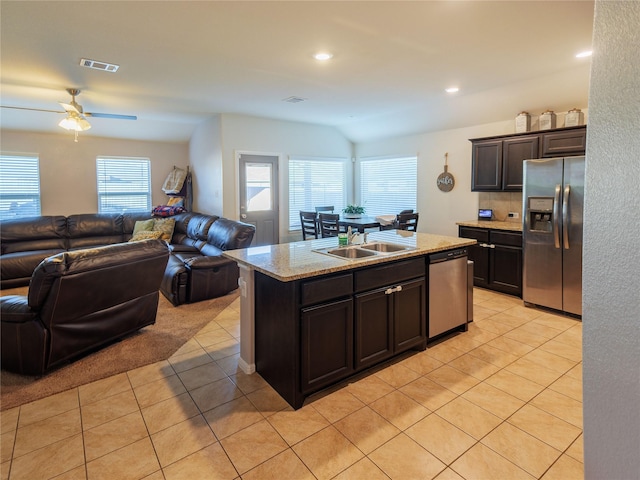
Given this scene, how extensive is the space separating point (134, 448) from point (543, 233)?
4.24 m

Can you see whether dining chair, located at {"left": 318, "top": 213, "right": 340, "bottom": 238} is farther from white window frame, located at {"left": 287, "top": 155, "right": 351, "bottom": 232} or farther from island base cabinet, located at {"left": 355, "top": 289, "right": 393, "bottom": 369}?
island base cabinet, located at {"left": 355, "top": 289, "right": 393, "bottom": 369}

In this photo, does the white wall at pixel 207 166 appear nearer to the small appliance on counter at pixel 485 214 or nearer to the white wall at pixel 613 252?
the small appliance on counter at pixel 485 214

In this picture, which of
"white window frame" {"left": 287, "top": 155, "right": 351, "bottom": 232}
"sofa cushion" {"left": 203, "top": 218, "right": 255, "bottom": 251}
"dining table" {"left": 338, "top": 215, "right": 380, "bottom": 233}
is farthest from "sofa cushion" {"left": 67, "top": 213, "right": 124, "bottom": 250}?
"dining table" {"left": 338, "top": 215, "right": 380, "bottom": 233}

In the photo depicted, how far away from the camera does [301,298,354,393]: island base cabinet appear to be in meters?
2.33

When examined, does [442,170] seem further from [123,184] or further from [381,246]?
[123,184]

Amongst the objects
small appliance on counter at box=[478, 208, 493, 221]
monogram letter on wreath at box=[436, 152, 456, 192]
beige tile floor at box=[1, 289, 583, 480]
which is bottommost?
beige tile floor at box=[1, 289, 583, 480]

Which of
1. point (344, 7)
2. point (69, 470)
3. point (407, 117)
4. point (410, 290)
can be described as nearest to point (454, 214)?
point (407, 117)

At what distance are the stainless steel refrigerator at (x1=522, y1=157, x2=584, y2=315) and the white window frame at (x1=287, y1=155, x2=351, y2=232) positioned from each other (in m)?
4.10

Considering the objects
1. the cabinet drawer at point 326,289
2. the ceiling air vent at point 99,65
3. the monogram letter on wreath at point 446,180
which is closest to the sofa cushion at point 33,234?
the ceiling air vent at point 99,65

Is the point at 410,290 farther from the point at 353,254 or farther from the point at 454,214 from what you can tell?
the point at 454,214

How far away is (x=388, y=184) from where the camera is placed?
728 cm

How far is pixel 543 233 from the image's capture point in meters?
4.03

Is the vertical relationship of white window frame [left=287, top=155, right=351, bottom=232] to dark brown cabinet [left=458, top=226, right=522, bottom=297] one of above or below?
above

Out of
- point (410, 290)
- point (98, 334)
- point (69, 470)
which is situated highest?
point (410, 290)
